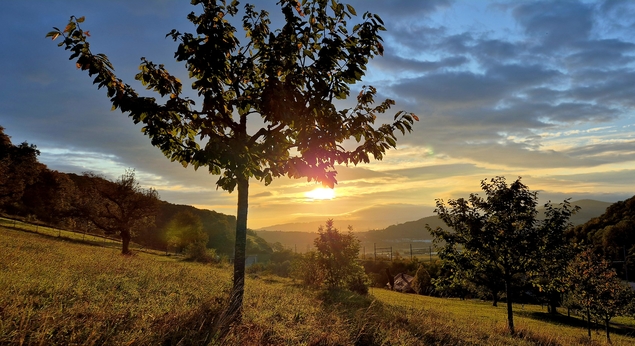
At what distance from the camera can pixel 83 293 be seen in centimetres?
689

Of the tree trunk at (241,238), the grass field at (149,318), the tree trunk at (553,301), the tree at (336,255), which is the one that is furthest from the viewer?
the tree trunk at (553,301)

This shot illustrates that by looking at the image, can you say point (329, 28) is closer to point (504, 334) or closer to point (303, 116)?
point (303, 116)

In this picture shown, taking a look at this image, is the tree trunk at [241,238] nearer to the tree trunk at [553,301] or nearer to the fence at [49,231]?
the fence at [49,231]

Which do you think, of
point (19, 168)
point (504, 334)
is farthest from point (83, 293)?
point (19, 168)

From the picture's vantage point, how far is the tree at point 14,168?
3578 centimetres

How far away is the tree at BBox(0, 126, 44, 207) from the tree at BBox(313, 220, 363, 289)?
1353 inches

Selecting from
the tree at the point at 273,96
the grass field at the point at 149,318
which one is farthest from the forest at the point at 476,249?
the tree at the point at 273,96

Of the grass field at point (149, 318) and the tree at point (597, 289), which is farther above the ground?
the grass field at point (149, 318)

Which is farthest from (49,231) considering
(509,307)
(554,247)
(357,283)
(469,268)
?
(554,247)

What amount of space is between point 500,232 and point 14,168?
47898mm

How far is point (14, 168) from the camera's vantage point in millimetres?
36750

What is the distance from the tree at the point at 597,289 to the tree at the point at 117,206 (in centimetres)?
3870

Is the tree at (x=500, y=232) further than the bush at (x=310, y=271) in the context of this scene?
No

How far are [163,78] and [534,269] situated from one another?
1673cm
